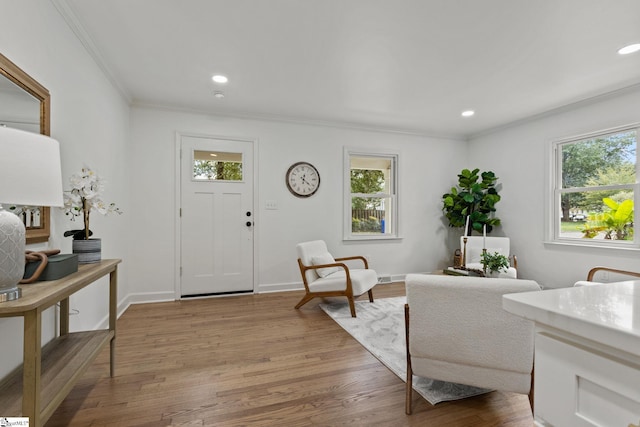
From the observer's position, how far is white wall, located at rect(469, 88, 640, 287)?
353cm

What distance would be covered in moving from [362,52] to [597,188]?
335cm

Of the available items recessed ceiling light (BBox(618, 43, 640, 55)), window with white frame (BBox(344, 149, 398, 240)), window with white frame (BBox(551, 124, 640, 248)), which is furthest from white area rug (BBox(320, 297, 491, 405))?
recessed ceiling light (BBox(618, 43, 640, 55))

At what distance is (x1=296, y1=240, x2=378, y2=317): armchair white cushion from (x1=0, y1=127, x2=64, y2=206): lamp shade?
8.13 ft

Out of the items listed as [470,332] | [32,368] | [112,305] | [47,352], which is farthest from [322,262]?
[32,368]

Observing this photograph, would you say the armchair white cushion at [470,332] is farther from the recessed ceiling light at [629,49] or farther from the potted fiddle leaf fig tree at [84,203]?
the recessed ceiling light at [629,49]

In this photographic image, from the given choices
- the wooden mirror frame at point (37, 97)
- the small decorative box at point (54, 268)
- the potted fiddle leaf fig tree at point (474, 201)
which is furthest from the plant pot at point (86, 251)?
the potted fiddle leaf fig tree at point (474, 201)

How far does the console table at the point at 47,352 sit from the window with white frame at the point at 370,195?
11.1 feet

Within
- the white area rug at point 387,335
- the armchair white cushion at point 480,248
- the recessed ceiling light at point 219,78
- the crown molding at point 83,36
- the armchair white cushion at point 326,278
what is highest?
the recessed ceiling light at point 219,78

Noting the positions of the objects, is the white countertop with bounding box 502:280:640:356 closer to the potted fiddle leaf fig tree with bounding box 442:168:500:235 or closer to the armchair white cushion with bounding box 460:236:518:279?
the armchair white cushion with bounding box 460:236:518:279

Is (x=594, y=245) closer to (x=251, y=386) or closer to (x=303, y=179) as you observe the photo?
(x=303, y=179)

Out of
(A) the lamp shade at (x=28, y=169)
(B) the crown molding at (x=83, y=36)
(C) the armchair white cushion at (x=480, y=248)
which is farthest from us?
(C) the armchair white cushion at (x=480, y=248)

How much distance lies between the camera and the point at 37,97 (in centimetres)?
173

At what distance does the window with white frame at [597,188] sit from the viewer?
346 centimetres

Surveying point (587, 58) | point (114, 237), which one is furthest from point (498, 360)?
point (114, 237)
